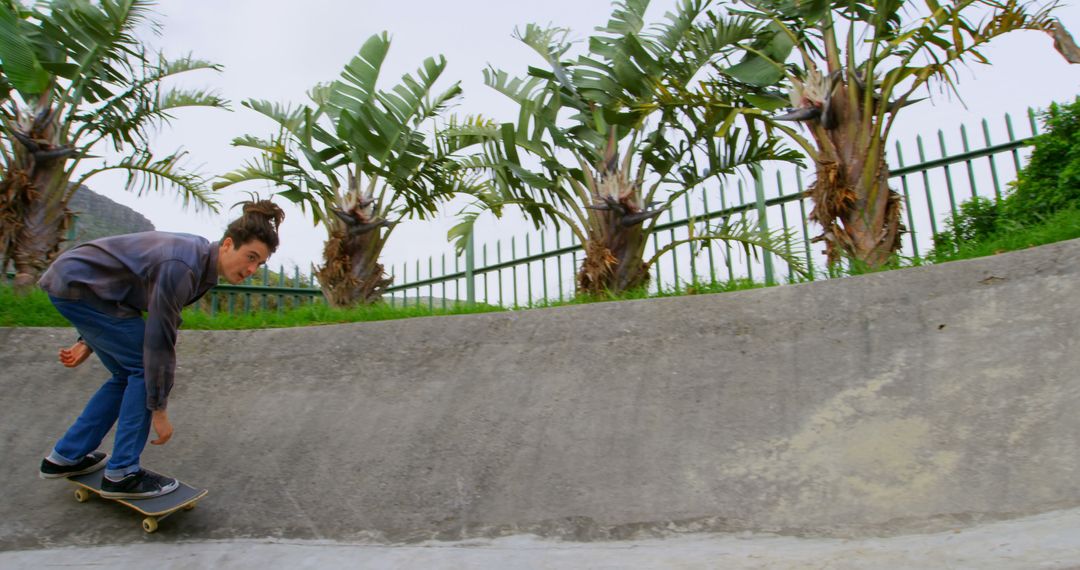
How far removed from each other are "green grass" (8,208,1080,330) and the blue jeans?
7.80ft

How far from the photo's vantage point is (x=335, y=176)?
25.0 feet

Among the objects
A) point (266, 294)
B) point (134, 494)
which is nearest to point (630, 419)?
point (134, 494)

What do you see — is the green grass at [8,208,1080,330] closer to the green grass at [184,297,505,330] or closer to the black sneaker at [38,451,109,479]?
the green grass at [184,297,505,330]

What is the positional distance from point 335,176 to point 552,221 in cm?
221

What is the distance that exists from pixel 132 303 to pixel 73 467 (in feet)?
2.86

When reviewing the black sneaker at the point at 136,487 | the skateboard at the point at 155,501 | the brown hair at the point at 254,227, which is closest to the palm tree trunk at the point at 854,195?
the brown hair at the point at 254,227

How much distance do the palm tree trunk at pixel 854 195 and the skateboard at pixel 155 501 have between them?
179 inches

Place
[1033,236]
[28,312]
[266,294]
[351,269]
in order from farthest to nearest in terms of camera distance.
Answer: [266,294] → [351,269] → [28,312] → [1033,236]

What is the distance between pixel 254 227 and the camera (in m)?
3.63

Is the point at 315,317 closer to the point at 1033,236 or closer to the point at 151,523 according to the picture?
the point at 151,523

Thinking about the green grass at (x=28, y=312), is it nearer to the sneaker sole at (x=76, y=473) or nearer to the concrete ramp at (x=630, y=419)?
the concrete ramp at (x=630, y=419)

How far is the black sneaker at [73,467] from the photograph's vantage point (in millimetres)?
3752

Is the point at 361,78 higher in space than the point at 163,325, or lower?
higher

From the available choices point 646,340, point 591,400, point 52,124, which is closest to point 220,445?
point 591,400
